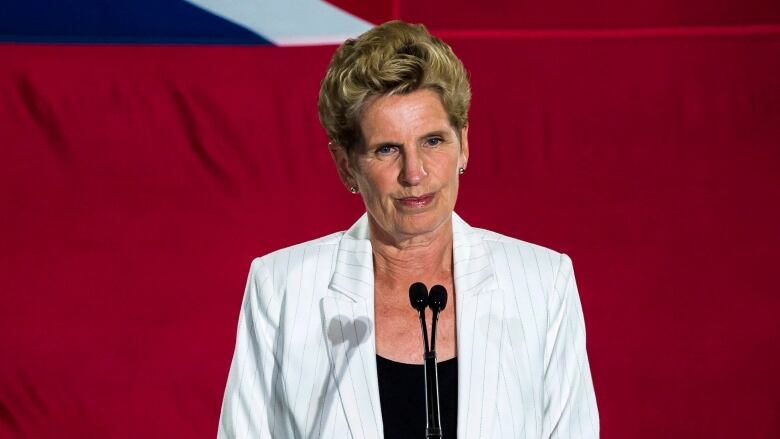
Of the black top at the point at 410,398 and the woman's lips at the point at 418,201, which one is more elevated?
the woman's lips at the point at 418,201

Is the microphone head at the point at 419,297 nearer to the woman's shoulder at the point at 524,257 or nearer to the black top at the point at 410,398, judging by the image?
the black top at the point at 410,398

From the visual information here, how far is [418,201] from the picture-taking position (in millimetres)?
1524

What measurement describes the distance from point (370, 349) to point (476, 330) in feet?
0.52

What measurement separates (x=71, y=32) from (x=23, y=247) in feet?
1.80

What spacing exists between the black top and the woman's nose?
268 mm

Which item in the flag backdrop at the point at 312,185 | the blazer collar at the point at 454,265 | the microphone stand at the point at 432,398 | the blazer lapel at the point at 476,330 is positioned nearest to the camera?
the microphone stand at the point at 432,398

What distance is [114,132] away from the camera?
2607 millimetres

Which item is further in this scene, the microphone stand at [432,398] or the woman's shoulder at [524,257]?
the woman's shoulder at [524,257]

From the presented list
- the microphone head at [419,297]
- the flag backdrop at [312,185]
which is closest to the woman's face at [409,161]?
the microphone head at [419,297]

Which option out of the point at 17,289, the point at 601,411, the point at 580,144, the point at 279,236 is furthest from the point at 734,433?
the point at 17,289

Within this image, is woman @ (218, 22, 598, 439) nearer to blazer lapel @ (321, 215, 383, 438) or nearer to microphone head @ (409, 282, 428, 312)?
blazer lapel @ (321, 215, 383, 438)

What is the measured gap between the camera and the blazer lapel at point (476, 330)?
1.47 m

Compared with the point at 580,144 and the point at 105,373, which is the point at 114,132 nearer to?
the point at 105,373

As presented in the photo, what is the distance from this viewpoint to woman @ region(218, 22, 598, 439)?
1.50 m
